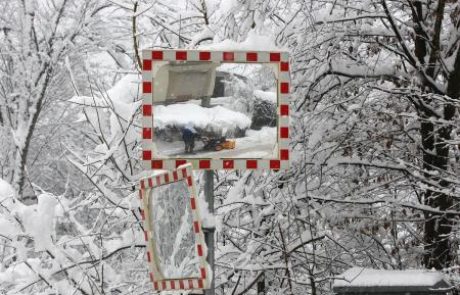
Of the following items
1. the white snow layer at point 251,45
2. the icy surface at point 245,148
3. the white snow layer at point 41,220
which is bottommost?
the white snow layer at point 41,220

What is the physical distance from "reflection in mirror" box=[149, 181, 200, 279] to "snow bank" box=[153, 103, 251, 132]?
596 millimetres

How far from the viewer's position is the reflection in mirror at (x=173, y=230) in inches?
184

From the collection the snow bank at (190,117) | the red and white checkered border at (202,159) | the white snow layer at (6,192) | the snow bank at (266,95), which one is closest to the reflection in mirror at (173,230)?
the red and white checkered border at (202,159)

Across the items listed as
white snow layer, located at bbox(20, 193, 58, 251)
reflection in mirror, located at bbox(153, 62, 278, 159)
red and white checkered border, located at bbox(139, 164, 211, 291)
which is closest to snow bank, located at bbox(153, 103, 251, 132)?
reflection in mirror, located at bbox(153, 62, 278, 159)

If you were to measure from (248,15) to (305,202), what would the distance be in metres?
1.74

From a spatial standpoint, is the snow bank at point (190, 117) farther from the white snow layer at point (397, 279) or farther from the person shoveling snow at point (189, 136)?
the white snow layer at point (397, 279)

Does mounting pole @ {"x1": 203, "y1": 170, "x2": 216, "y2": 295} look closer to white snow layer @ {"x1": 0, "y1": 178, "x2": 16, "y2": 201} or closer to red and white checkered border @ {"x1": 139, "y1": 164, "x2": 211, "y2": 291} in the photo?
red and white checkered border @ {"x1": 139, "y1": 164, "x2": 211, "y2": 291}

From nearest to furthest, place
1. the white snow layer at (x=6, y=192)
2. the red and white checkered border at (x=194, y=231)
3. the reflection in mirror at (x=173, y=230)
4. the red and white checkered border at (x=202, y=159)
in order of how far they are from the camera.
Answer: the red and white checkered border at (x=194, y=231) < the reflection in mirror at (x=173, y=230) < the red and white checkered border at (x=202, y=159) < the white snow layer at (x=6, y=192)

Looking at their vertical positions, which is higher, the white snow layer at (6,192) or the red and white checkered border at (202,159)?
the red and white checkered border at (202,159)

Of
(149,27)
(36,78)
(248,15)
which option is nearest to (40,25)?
(36,78)

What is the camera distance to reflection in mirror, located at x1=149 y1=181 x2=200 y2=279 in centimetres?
467

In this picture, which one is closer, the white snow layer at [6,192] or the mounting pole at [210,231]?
the mounting pole at [210,231]

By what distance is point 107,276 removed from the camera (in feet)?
23.5

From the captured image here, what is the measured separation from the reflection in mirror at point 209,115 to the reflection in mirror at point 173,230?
0.40 m
